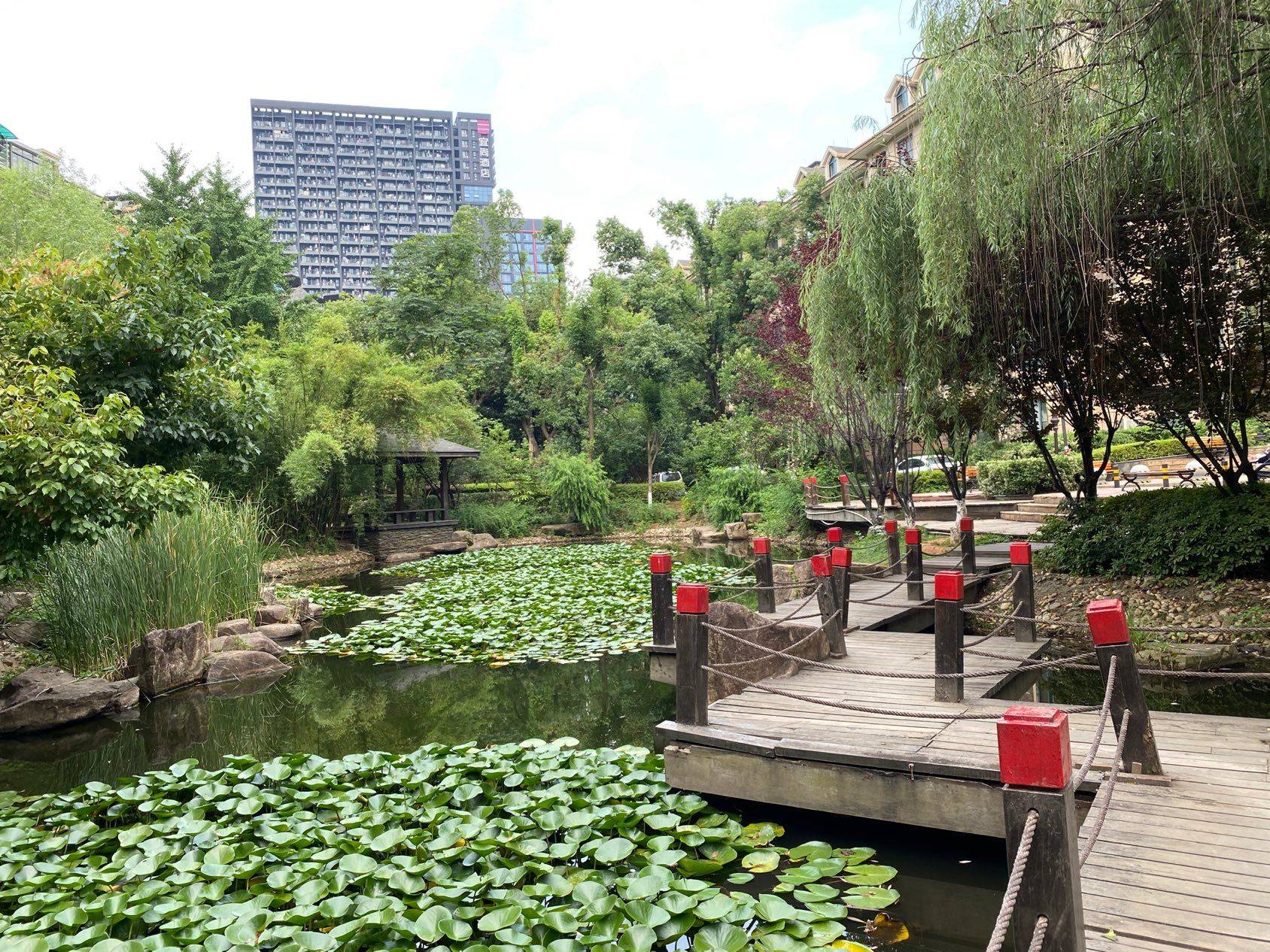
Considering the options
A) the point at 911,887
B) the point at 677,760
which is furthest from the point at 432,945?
the point at 911,887

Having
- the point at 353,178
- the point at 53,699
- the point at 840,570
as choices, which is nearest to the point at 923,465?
the point at 840,570

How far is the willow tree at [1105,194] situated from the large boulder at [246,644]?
7.39 m

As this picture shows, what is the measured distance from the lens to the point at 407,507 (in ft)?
67.2

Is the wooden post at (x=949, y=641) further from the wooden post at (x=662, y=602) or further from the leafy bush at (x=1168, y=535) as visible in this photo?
the leafy bush at (x=1168, y=535)

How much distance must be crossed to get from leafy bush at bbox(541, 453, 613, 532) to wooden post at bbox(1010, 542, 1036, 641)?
1531 centimetres

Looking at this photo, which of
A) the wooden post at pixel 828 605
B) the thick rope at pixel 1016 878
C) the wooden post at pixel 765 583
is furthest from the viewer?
the wooden post at pixel 765 583

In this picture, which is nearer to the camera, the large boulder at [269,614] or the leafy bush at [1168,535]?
the leafy bush at [1168,535]

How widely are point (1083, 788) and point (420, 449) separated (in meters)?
16.8

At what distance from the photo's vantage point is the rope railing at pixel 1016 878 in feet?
5.64

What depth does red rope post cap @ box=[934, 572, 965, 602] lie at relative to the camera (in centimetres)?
440

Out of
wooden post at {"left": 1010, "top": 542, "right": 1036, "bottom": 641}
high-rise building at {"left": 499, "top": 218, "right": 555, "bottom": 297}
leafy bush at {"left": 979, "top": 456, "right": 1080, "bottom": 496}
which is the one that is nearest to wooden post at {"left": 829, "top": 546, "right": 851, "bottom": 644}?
wooden post at {"left": 1010, "top": 542, "right": 1036, "bottom": 641}

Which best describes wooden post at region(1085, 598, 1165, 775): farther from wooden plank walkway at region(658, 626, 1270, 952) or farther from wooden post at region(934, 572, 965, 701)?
wooden post at region(934, 572, 965, 701)

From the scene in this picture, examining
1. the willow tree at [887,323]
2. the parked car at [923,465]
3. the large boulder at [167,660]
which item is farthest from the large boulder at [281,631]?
the parked car at [923,465]

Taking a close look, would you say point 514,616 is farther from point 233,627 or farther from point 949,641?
point 949,641
